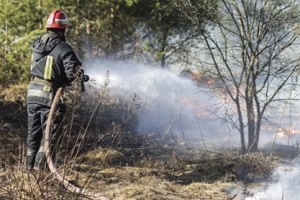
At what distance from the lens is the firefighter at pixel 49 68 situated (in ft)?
18.6

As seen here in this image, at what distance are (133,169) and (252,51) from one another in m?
2.96

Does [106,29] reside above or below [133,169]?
above

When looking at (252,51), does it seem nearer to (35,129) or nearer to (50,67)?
(50,67)

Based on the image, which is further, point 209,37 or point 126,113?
point 126,113

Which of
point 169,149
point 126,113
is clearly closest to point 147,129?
point 126,113

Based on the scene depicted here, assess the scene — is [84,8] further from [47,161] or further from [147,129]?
[47,161]

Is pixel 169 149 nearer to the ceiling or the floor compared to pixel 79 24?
nearer to the floor

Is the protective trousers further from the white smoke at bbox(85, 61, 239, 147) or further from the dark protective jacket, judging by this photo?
the white smoke at bbox(85, 61, 239, 147)

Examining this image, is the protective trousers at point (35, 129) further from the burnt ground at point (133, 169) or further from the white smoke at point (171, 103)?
→ the white smoke at point (171, 103)

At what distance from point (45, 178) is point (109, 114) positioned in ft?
23.7

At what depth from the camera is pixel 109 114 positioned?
11305 millimetres

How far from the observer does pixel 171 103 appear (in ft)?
42.1

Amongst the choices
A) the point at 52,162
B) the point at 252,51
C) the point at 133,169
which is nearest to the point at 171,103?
the point at 252,51

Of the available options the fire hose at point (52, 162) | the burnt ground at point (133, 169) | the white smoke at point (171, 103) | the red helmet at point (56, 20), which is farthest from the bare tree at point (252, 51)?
the fire hose at point (52, 162)
